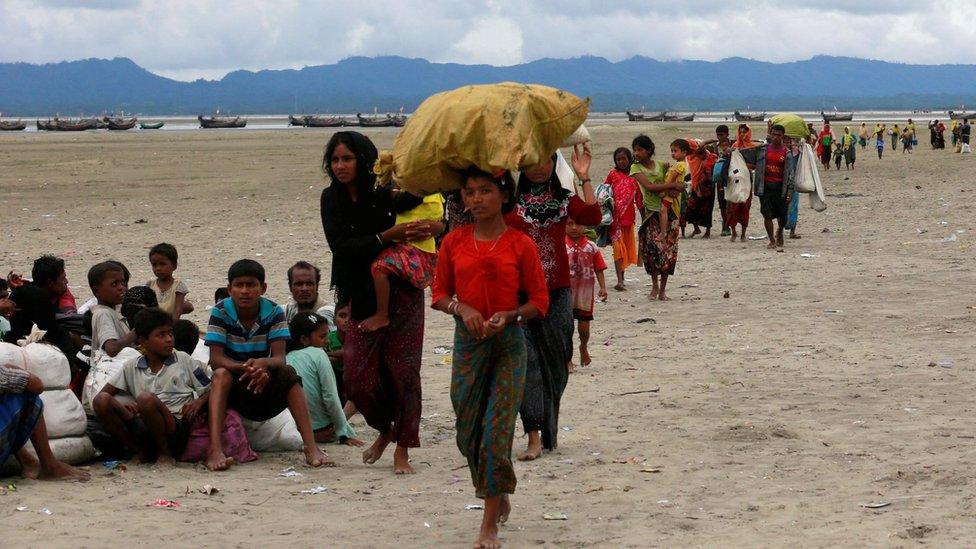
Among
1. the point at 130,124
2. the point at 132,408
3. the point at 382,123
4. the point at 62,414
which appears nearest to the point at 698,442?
the point at 132,408

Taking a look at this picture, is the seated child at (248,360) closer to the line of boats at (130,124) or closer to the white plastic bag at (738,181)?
the white plastic bag at (738,181)

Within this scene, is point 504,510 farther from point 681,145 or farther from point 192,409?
point 681,145

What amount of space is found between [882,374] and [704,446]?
2165 mm

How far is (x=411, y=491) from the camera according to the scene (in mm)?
5805

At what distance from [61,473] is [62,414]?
1.13 feet

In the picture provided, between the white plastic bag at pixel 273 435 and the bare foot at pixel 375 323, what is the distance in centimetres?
93

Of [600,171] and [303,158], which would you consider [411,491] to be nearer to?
[600,171]

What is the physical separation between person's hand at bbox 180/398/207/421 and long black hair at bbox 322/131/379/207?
1.23m

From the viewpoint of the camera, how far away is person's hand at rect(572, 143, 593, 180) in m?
Result: 6.07

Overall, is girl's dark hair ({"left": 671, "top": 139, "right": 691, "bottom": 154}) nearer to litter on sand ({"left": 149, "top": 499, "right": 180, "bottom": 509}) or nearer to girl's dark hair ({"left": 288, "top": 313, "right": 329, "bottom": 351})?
girl's dark hair ({"left": 288, "top": 313, "right": 329, "bottom": 351})

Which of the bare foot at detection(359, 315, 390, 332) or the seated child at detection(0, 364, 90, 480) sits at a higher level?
the bare foot at detection(359, 315, 390, 332)

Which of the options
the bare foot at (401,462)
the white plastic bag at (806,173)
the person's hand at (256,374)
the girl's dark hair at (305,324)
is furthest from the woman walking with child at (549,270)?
the white plastic bag at (806,173)

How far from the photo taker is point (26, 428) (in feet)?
18.6

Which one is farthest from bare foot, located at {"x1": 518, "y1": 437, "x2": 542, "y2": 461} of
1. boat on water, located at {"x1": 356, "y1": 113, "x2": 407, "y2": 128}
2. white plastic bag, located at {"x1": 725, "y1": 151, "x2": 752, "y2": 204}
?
boat on water, located at {"x1": 356, "y1": 113, "x2": 407, "y2": 128}
